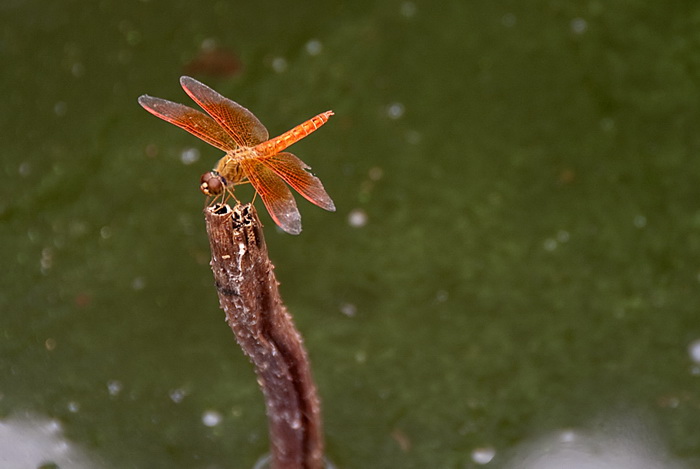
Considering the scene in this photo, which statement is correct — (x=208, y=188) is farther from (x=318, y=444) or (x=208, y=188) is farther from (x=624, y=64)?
(x=624, y=64)

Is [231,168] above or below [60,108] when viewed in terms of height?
below

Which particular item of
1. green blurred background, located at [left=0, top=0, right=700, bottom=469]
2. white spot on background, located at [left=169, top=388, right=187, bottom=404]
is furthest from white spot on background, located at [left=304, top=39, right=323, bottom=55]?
white spot on background, located at [left=169, top=388, right=187, bottom=404]

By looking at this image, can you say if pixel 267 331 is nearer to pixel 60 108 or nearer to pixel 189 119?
pixel 189 119

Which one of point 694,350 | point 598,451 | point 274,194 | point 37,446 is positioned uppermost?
point 274,194

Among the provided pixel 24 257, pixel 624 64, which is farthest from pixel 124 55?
pixel 624 64

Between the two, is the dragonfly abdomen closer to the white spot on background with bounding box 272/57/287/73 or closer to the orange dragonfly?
the orange dragonfly

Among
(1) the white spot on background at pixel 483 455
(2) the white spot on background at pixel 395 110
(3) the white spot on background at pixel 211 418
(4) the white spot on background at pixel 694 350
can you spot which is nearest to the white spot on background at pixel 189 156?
(2) the white spot on background at pixel 395 110

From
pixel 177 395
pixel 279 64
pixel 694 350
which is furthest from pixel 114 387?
pixel 694 350

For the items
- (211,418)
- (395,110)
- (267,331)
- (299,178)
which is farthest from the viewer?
(395,110)
